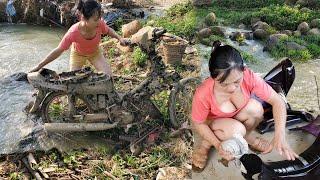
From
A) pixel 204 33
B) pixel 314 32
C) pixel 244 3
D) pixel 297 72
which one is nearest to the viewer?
pixel 297 72

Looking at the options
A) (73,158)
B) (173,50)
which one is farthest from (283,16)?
(73,158)

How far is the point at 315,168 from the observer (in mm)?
3510

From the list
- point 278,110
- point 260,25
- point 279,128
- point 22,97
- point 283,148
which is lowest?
point 22,97

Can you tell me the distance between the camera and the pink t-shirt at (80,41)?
218 inches

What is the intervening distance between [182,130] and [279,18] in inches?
231

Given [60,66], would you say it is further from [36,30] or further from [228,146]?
[228,146]

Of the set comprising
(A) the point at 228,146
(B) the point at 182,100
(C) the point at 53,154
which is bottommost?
(C) the point at 53,154

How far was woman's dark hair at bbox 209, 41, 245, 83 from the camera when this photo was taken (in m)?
3.16

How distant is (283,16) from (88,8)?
21.6ft

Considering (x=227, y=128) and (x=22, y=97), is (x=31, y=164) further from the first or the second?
(x=227, y=128)

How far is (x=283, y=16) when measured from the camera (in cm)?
1045

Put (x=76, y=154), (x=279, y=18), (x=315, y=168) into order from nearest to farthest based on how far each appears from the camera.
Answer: (x=315, y=168)
(x=76, y=154)
(x=279, y=18)

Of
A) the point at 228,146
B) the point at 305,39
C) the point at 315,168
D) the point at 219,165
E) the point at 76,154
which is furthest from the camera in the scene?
the point at 305,39

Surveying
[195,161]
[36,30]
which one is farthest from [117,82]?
[36,30]
